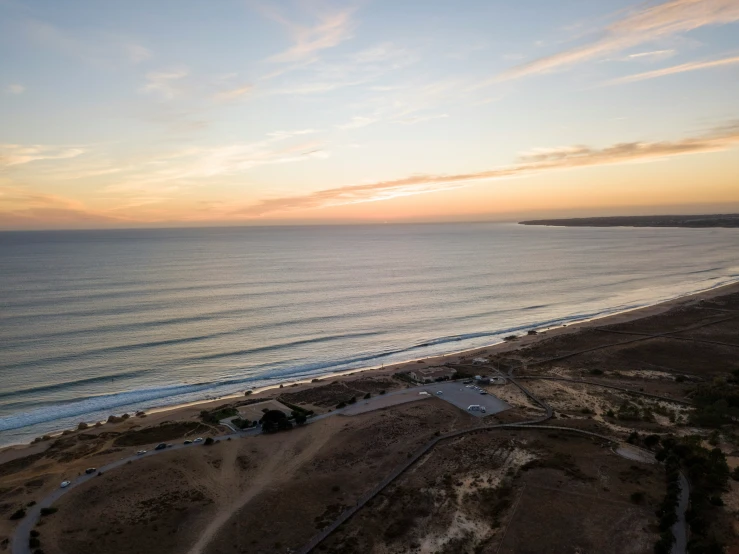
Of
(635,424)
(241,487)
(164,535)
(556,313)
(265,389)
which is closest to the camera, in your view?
(164,535)

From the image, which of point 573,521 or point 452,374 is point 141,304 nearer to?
point 452,374

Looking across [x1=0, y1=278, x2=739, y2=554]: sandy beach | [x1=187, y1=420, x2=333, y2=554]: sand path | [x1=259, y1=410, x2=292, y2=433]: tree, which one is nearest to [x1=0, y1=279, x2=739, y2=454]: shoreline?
[x1=0, y1=278, x2=739, y2=554]: sandy beach

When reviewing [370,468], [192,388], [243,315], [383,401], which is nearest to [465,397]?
[383,401]

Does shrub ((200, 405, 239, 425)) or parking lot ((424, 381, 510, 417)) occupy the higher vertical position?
shrub ((200, 405, 239, 425))

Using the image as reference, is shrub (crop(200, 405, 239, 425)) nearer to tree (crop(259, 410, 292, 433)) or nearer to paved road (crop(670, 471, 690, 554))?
tree (crop(259, 410, 292, 433))

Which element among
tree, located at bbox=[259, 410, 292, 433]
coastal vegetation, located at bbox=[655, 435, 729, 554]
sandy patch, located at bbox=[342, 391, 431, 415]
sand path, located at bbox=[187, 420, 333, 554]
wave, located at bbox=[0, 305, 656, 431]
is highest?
coastal vegetation, located at bbox=[655, 435, 729, 554]

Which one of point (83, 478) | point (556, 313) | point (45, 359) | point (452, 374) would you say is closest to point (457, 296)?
point (556, 313)
